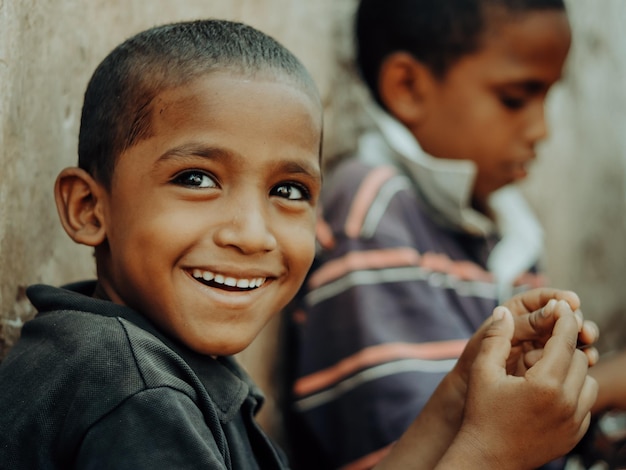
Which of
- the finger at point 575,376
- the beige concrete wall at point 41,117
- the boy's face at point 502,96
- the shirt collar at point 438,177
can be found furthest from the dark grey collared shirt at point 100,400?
the boy's face at point 502,96

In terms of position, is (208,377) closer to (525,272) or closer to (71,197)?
(71,197)

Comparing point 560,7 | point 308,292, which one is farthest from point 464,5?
point 308,292

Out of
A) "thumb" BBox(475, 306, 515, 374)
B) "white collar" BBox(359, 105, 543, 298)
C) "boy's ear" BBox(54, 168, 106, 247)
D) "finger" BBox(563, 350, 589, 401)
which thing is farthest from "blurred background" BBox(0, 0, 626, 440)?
"finger" BBox(563, 350, 589, 401)

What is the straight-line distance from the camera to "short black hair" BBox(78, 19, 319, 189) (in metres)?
1.21

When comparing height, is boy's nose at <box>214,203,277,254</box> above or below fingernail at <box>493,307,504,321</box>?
above

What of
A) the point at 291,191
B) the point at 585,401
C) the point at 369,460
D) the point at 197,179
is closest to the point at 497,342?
the point at 585,401

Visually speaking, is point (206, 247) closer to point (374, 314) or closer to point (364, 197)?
point (374, 314)

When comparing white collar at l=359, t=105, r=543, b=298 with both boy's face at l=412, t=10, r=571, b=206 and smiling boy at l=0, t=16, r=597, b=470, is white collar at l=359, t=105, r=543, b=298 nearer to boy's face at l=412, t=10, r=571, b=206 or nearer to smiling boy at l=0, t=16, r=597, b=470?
boy's face at l=412, t=10, r=571, b=206

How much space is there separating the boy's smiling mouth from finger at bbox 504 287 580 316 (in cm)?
45

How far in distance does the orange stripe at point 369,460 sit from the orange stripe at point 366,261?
1.29ft

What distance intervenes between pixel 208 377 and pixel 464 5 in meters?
1.48

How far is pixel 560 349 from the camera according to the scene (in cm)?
124

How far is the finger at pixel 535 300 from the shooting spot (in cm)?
135

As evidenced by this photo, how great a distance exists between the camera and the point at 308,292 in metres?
1.98
